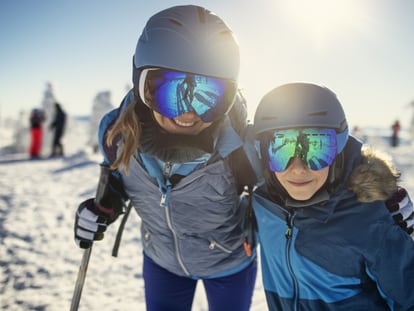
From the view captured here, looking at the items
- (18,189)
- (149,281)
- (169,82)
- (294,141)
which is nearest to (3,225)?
(18,189)

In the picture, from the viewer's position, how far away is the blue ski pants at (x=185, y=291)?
206cm

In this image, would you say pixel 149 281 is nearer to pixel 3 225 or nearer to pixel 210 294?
pixel 210 294

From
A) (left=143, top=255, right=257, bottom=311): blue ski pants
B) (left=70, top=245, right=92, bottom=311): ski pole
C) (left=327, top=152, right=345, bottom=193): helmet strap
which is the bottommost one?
(left=70, top=245, right=92, bottom=311): ski pole

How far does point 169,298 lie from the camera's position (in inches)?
80.6

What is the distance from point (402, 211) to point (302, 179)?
24.1 inches

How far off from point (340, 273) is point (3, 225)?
522 cm

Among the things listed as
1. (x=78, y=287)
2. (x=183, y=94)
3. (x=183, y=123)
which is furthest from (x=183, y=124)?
(x=78, y=287)

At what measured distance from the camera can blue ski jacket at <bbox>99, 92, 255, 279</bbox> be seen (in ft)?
5.72

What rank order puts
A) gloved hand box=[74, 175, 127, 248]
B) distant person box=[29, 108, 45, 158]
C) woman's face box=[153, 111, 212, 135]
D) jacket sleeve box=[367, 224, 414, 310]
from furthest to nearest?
distant person box=[29, 108, 45, 158] → gloved hand box=[74, 175, 127, 248] → woman's face box=[153, 111, 212, 135] → jacket sleeve box=[367, 224, 414, 310]

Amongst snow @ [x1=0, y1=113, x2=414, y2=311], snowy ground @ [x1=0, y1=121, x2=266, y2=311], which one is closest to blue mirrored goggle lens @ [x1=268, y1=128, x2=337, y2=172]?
snow @ [x1=0, y1=113, x2=414, y2=311]

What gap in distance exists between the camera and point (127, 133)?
1.71 meters

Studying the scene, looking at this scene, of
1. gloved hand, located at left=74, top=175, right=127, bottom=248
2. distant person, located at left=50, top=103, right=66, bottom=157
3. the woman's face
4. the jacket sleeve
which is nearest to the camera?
the jacket sleeve

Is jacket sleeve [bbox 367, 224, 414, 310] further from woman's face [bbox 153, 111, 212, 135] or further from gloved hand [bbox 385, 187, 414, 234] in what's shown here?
woman's face [bbox 153, 111, 212, 135]

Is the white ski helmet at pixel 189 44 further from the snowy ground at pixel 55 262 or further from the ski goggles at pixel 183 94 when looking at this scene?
the snowy ground at pixel 55 262
